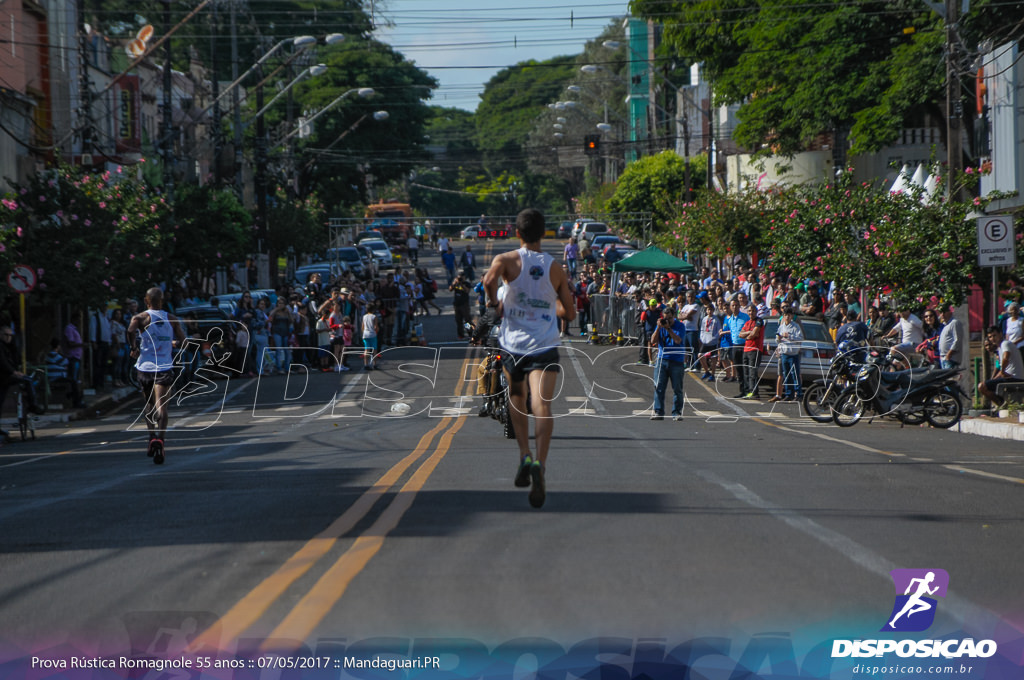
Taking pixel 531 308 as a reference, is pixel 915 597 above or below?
below

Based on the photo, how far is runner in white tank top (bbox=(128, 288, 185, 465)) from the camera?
1581 cm

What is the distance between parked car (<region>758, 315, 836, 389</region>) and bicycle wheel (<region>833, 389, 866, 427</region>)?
4040 millimetres

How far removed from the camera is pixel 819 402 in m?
22.0

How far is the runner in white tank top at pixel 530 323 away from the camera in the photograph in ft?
32.0

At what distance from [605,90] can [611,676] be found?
375 feet

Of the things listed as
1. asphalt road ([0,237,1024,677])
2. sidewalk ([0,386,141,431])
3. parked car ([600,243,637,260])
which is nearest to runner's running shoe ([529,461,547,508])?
asphalt road ([0,237,1024,677])

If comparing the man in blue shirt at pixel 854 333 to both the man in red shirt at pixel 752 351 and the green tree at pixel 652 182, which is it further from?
the green tree at pixel 652 182

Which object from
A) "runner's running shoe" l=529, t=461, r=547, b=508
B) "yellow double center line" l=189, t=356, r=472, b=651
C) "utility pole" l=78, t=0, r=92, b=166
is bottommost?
"yellow double center line" l=189, t=356, r=472, b=651

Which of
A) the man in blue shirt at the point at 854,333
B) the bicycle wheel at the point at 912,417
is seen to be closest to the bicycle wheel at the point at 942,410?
the bicycle wheel at the point at 912,417

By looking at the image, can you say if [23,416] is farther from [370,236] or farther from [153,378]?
[370,236]

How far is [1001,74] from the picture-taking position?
28.7 metres

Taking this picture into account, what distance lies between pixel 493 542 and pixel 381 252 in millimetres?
62469

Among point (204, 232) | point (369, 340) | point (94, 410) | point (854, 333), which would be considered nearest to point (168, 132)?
point (204, 232)

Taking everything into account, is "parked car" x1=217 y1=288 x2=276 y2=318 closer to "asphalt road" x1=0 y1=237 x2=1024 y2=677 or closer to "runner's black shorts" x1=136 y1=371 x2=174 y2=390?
"asphalt road" x1=0 y1=237 x2=1024 y2=677
